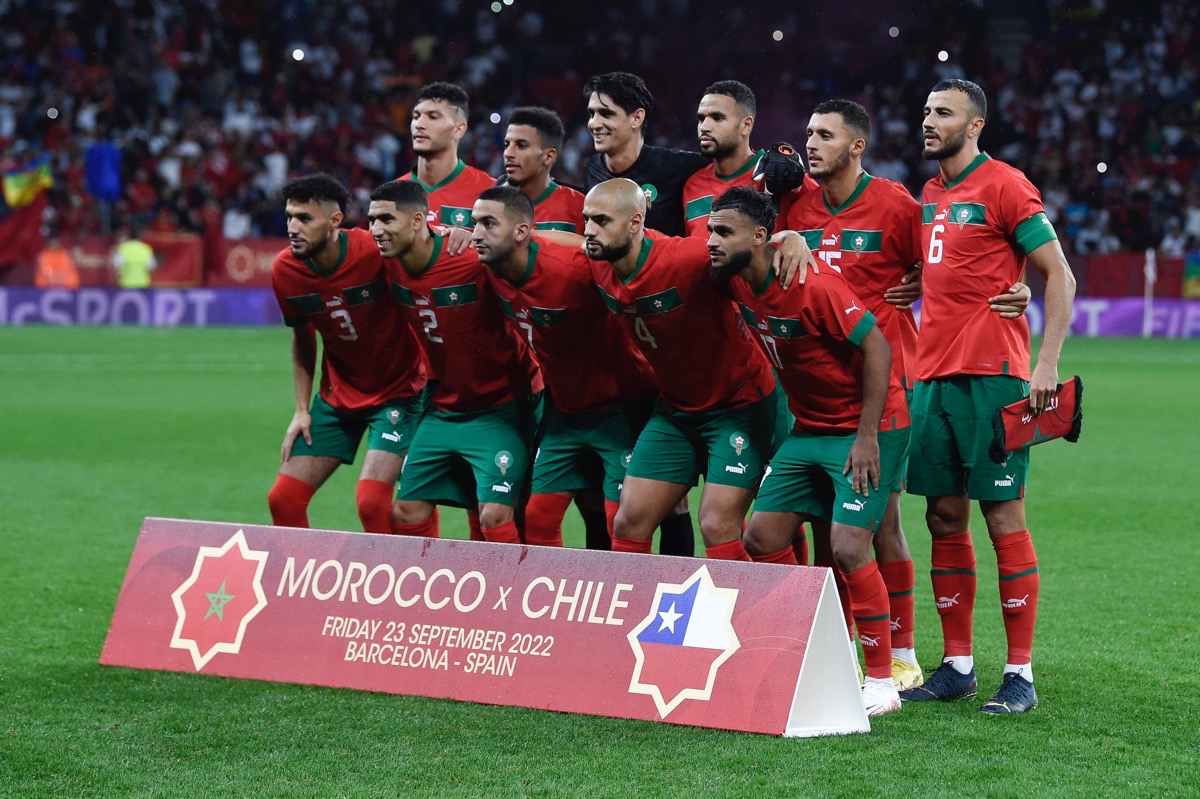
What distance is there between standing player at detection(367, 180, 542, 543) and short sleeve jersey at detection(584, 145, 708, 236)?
76 centimetres

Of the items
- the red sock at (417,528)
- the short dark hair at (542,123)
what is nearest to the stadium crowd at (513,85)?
the short dark hair at (542,123)

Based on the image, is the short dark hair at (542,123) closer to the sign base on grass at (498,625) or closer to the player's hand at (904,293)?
the player's hand at (904,293)

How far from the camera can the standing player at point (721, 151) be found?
19.8ft

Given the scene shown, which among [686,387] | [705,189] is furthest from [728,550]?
[705,189]

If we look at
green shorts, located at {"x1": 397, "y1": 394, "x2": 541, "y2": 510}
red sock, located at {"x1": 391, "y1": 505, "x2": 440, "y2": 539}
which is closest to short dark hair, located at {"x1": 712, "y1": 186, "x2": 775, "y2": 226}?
green shorts, located at {"x1": 397, "y1": 394, "x2": 541, "y2": 510}

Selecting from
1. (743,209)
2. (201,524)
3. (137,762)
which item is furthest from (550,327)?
(137,762)

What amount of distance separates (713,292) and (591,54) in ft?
89.7

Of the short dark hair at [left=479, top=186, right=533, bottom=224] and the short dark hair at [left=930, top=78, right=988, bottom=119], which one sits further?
the short dark hair at [left=479, top=186, right=533, bottom=224]

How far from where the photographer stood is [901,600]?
569cm

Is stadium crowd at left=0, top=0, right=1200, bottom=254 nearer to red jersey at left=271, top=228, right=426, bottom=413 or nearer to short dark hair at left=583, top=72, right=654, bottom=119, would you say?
red jersey at left=271, top=228, right=426, bottom=413

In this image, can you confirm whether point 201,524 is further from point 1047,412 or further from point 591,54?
point 591,54

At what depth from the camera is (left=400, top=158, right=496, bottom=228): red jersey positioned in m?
7.01

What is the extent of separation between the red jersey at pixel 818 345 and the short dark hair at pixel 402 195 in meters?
1.52

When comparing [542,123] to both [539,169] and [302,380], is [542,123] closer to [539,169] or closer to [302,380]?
[539,169]
